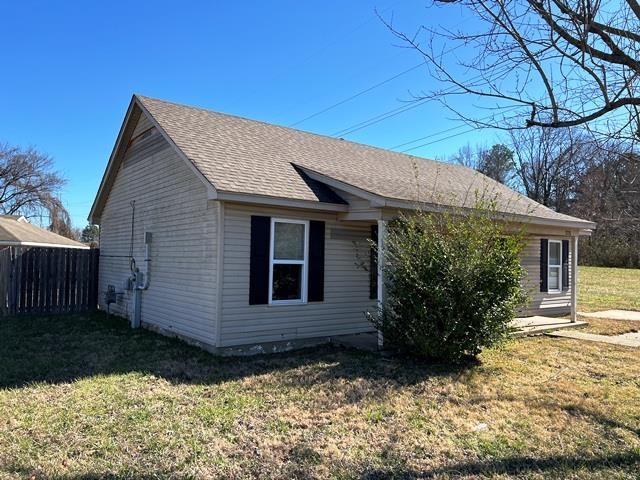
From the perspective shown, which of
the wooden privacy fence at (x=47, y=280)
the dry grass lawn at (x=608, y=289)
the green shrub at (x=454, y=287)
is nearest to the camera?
the green shrub at (x=454, y=287)

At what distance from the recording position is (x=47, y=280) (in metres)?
12.1

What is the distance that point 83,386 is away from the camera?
5.74 meters

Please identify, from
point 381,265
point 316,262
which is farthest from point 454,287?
point 316,262

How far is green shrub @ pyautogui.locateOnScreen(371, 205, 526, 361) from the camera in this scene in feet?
21.9

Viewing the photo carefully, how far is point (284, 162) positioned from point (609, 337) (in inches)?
299

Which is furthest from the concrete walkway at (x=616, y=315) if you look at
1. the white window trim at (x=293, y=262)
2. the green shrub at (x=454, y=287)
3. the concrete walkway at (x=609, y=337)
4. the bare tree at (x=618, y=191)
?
the white window trim at (x=293, y=262)

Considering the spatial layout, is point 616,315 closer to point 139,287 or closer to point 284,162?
point 284,162

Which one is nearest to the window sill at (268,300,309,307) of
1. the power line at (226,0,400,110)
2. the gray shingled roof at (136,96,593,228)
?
the gray shingled roof at (136,96,593,228)

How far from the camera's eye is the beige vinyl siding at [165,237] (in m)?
7.92

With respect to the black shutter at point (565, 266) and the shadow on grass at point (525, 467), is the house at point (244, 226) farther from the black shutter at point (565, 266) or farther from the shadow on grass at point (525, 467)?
the shadow on grass at point (525, 467)

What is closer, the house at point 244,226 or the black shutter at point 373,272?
the house at point 244,226

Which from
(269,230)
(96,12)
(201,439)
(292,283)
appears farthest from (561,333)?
(96,12)

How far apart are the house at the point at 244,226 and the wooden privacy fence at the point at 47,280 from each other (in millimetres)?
1294

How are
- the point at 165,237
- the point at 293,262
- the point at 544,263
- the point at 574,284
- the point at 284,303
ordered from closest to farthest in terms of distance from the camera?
the point at 284,303 < the point at 293,262 < the point at 165,237 < the point at 574,284 < the point at 544,263
